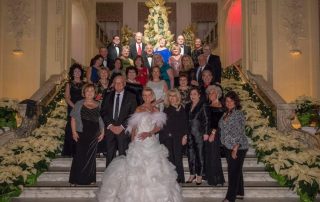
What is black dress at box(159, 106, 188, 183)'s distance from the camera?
282 inches

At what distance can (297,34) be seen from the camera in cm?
1305

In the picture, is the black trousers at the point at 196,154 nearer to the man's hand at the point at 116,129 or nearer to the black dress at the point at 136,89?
the man's hand at the point at 116,129

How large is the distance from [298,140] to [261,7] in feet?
19.9

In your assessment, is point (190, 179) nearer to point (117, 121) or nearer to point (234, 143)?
point (234, 143)

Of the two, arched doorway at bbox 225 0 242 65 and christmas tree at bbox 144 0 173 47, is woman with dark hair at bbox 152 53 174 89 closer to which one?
christmas tree at bbox 144 0 173 47

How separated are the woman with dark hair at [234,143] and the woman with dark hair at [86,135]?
2.11 metres

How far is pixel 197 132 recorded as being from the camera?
725cm

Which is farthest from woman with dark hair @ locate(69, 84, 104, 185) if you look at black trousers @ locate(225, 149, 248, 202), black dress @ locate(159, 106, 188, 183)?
black trousers @ locate(225, 149, 248, 202)

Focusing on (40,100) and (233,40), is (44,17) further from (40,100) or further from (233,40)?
(233,40)

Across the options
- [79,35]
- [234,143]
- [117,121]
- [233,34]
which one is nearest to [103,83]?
[117,121]

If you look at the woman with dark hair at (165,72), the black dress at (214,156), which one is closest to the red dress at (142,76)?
the woman with dark hair at (165,72)

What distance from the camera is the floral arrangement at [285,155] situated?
6898mm

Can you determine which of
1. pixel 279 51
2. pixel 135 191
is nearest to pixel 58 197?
pixel 135 191

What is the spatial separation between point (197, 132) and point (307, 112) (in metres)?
3.11
